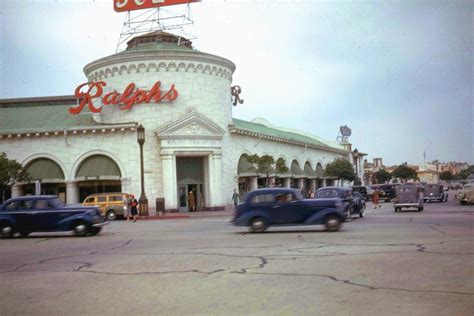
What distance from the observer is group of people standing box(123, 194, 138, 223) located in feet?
103

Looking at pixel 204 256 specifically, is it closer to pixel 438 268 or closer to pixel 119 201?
pixel 438 268

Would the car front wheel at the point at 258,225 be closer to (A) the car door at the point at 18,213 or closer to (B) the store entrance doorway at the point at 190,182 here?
(A) the car door at the point at 18,213

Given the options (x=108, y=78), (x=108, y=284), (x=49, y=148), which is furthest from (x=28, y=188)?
(x=108, y=284)

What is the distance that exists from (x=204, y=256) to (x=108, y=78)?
3288 centimetres

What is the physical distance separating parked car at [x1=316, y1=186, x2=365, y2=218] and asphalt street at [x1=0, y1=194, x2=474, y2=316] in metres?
9.05

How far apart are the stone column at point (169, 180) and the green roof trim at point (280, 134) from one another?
6763 mm

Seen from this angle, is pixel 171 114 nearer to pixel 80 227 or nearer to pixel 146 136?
pixel 146 136

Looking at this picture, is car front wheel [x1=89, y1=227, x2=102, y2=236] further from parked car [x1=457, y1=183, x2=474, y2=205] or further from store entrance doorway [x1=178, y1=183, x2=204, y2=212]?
parked car [x1=457, y1=183, x2=474, y2=205]

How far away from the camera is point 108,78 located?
4319cm

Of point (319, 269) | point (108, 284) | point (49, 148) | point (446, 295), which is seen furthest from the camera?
point (49, 148)

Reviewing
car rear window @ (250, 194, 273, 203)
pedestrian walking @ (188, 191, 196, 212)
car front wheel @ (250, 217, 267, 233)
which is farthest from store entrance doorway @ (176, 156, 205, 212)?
car front wheel @ (250, 217, 267, 233)

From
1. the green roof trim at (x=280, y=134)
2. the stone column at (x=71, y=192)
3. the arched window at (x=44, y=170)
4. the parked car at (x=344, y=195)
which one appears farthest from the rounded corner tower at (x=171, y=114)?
the parked car at (x=344, y=195)

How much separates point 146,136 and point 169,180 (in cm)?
381

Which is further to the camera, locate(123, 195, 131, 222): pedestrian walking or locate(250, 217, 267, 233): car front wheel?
locate(123, 195, 131, 222): pedestrian walking
